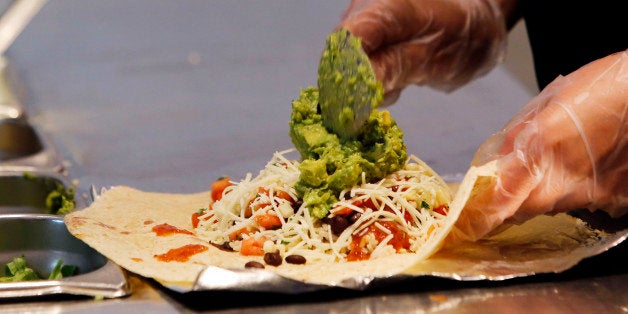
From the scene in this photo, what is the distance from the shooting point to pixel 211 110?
4.82 metres

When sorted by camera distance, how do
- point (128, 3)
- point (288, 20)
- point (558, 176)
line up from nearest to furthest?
point (558, 176)
point (288, 20)
point (128, 3)

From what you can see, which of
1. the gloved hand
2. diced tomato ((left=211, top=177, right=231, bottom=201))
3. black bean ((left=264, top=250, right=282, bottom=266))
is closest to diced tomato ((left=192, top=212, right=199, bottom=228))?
diced tomato ((left=211, top=177, right=231, bottom=201))

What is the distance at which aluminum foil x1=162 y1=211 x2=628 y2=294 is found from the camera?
2.23m

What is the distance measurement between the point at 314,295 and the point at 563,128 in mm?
847

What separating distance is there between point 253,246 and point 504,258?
775 mm

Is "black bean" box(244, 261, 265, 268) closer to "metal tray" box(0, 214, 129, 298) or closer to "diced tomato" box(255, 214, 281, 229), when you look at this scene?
"diced tomato" box(255, 214, 281, 229)

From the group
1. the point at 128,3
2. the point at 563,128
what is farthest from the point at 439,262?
the point at 128,3

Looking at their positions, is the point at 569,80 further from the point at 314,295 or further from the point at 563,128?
the point at 314,295

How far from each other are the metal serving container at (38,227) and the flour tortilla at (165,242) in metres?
0.07

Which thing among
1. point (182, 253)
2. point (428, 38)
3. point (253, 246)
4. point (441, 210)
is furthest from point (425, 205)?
point (428, 38)

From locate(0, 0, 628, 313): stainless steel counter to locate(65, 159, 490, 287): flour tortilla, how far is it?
60 millimetres

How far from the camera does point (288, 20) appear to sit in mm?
6719

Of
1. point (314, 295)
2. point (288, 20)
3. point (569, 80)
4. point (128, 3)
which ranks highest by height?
point (128, 3)

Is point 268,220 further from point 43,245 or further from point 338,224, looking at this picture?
point 43,245
